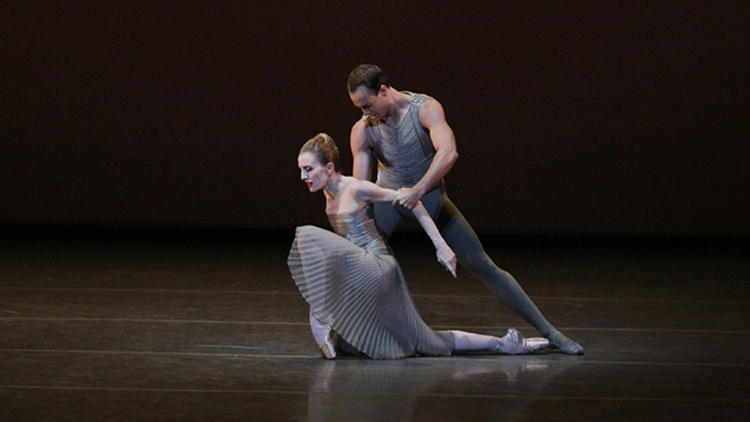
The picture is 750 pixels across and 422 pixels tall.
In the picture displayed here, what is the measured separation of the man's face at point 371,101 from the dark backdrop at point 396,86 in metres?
3.61

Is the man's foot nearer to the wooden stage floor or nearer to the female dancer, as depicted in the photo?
the wooden stage floor

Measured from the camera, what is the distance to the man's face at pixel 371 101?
3.68 m

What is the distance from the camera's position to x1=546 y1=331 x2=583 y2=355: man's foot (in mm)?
3807

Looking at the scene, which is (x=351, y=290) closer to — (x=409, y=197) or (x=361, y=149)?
(x=409, y=197)

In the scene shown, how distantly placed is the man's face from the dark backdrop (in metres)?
3.61

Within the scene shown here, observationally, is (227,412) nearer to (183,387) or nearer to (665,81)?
(183,387)

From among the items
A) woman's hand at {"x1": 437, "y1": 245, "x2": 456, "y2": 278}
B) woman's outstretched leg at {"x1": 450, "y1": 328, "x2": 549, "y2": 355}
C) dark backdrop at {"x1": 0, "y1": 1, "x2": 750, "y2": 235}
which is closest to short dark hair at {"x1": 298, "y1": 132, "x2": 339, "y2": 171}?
woman's hand at {"x1": 437, "y1": 245, "x2": 456, "y2": 278}

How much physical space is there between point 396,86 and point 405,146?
362 centimetres

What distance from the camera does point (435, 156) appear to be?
3.71 m

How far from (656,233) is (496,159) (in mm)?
1250

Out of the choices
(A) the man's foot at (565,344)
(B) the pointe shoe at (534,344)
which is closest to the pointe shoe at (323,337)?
(B) the pointe shoe at (534,344)

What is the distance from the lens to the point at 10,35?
24.3ft

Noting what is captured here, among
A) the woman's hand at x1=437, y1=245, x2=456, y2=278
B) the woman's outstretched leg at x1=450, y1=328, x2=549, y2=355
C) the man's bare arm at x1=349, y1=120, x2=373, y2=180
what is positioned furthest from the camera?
the man's bare arm at x1=349, y1=120, x2=373, y2=180

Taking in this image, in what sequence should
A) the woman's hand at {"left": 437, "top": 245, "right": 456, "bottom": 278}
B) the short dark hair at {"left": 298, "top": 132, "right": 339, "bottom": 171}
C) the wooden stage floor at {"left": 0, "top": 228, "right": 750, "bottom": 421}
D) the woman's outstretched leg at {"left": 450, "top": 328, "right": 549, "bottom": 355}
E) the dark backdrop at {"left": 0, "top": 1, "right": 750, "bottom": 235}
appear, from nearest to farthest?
the wooden stage floor at {"left": 0, "top": 228, "right": 750, "bottom": 421}
the woman's hand at {"left": 437, "top": 245, "right": 456, "bottom": 278}
the short dark hair at {"left": 298, "top": 132, "right": 339, "bottom": 171}
the woman's outstretched leg at {"left": 450, "top": 328, "right": 549, "bottom": 355}
the dark backdrop at {"left": 0, "top": 1, "right": 750, "bottom": 235}
